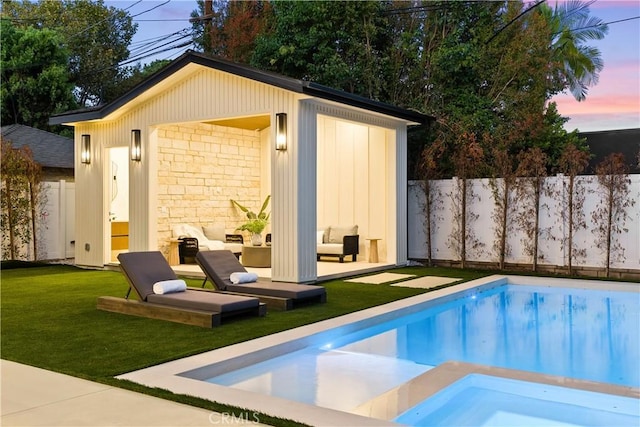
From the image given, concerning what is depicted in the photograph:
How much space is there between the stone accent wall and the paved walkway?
335 inches

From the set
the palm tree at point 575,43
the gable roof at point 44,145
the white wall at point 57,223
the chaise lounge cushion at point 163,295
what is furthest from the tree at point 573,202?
the gable roof at point 44,145

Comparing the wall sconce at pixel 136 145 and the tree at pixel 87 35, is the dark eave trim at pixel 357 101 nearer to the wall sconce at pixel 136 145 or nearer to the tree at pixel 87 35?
the wall sconce at pixel 136 145

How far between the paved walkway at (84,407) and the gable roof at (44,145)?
40.6ft

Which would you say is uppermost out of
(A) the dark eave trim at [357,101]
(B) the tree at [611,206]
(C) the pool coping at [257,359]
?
(A) the dark eave trim at [357,101]

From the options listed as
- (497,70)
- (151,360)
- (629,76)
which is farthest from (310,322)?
(629,76)

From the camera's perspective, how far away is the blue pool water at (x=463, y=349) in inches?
211

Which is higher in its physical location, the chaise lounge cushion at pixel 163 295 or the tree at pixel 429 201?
the tree at pixel 429 201

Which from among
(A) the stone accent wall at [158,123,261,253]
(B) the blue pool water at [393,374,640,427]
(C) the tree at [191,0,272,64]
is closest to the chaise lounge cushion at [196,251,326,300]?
(B) the blue pool water at [393,374,640,427]

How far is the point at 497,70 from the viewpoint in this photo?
17.2 metres

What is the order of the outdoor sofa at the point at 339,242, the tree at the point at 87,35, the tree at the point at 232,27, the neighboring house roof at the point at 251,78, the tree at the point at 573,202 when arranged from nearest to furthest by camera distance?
the neighboring house roof at the point at 251,78, the tree at the point at 573,202, the outdoor sofa at the point at 339,242, the tree at the point at 232,27, the tree at the point at 87,35

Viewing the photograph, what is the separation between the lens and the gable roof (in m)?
16.1

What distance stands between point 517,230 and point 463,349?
6.60m

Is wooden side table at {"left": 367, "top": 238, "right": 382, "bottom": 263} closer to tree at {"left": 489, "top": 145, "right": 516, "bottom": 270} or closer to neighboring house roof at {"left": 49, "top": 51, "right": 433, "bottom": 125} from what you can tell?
tree at {"left": 489, "top": 145, "right": 516, "bottom": 270}

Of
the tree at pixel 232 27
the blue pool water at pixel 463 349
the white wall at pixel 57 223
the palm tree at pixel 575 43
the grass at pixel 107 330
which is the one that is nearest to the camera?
the grass at pixel 107 330
